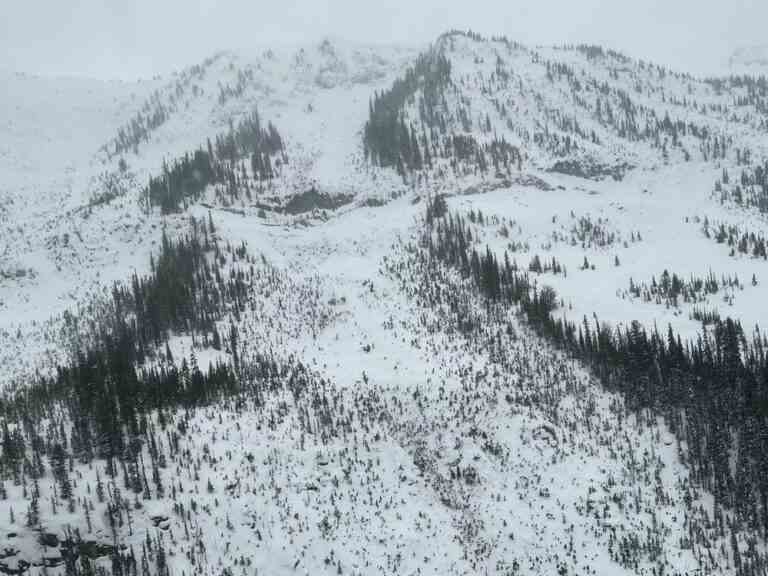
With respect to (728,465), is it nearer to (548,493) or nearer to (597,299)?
(548,493)

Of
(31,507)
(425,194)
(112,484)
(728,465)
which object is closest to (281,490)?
(112,484)

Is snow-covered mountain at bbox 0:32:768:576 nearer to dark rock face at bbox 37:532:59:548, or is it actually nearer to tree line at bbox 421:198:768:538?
dark rock face at bbox 37:532:59:548

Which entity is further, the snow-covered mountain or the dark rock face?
the snow-covered mountain

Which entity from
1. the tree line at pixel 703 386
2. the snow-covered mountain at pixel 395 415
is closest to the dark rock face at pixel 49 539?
the snow-covered mountain at pixel 395 415

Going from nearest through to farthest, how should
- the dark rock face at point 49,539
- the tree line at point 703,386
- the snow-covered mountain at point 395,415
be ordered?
the dark rock face at point 49,539 → the snow-covered mountain at point 395,415 → the tree line at point 703,386

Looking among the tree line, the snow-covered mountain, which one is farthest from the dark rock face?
the tree line

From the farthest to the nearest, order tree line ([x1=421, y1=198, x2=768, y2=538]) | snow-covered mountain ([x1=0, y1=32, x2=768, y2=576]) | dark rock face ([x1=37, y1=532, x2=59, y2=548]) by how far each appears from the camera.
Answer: tree line ([x1=421, y1=198, x2=768, y2=538])
snow-covered mountain ([x1=0, y1=32, x2=768, y2=576])
dark rock face ([x1=37, y1=532, x2=59, y2=548])

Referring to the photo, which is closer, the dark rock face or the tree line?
the dark rock face

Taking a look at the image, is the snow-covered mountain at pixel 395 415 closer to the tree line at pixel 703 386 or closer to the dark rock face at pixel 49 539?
the dark rock face at pixel 49 539

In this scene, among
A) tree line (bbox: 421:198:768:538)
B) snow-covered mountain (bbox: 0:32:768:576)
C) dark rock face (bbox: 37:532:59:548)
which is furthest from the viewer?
tree line (bbox: 421:198:768:538)

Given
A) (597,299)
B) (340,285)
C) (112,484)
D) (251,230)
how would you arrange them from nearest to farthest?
A: (112,484) < (597,299) < (340,285) < (251,230)

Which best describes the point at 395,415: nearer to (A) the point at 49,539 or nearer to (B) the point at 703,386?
(B) the point at 703,386
